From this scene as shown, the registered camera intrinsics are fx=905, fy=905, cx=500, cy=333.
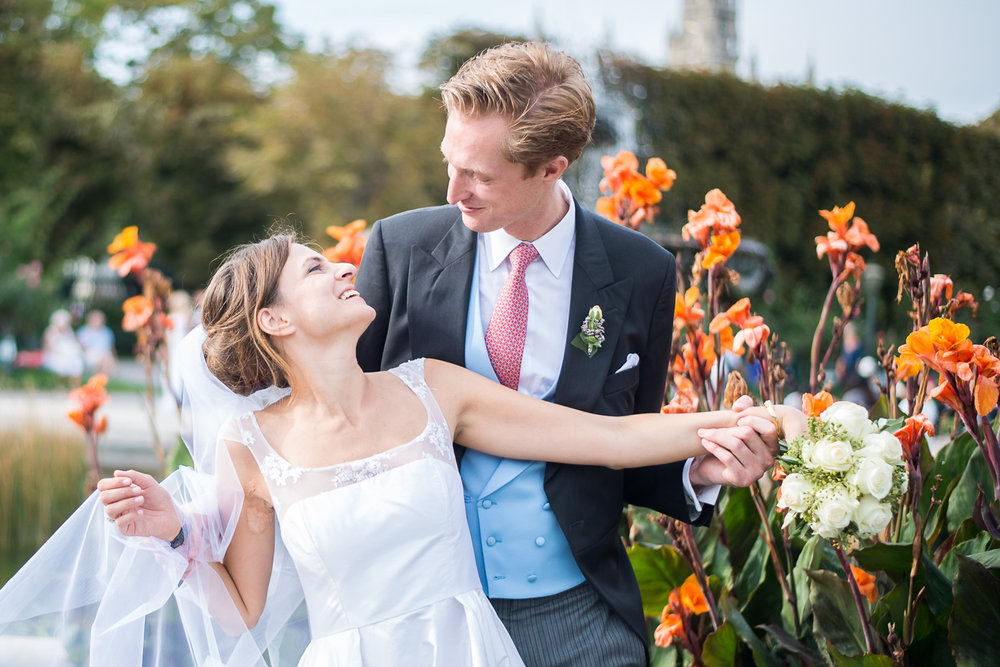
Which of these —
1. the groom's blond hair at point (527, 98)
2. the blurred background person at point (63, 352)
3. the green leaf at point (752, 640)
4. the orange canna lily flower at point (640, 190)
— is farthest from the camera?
the blurred background person at point (63, 352)

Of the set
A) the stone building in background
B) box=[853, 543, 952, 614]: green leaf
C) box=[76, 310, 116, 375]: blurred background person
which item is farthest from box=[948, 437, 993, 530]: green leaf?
the stone building in background

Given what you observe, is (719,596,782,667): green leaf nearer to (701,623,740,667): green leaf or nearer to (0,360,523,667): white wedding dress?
(701,623,740,667): green leaf

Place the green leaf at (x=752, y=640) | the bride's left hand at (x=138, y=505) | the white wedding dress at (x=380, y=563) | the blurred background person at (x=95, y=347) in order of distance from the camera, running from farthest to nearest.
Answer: the blurred background person at (x=95, y=347) < the green leaf at (x=752, y=640) < the white wedding dress at (x=380, y=563) < the bride's left hand at (x=138, y=505)

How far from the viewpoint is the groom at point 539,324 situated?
2.30 meters

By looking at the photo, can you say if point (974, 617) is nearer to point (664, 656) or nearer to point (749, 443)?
point (749, 443)

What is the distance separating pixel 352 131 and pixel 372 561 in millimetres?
18490

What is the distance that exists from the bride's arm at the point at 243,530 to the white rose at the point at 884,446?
1.42 meters

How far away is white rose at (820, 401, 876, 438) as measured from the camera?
2.02 metres

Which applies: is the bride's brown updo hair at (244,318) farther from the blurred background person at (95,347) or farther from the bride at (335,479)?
the blurred background person at (95,347)

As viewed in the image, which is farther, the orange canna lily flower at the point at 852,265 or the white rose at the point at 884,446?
the orange canna lily flower at the point at 852,265

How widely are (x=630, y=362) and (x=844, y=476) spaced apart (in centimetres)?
68

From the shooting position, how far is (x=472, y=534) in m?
2.40

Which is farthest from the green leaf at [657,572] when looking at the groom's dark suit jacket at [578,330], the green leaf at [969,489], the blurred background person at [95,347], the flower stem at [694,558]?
the blurred background person at [95,347]

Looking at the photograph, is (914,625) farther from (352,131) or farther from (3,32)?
(3,32)
